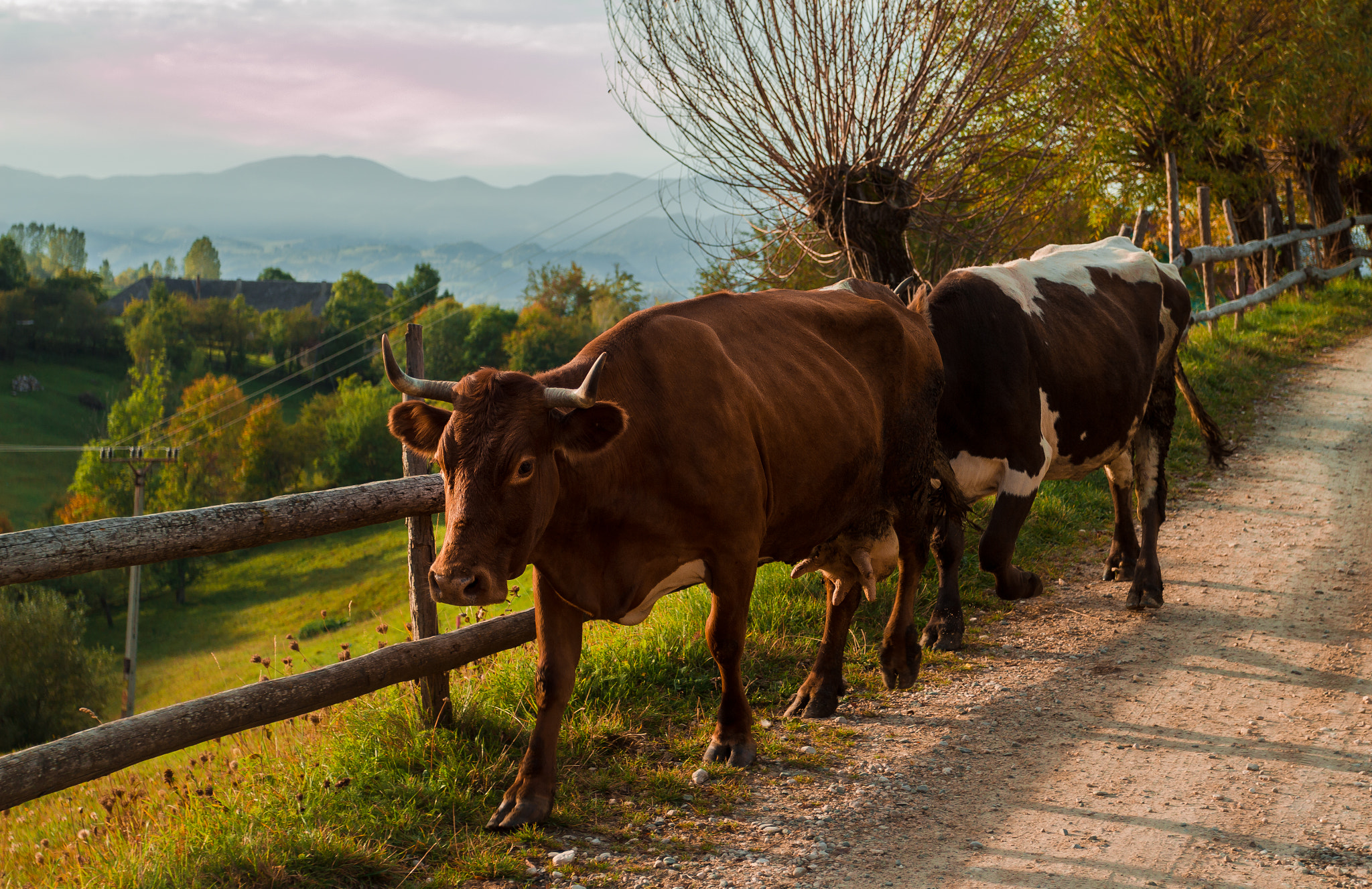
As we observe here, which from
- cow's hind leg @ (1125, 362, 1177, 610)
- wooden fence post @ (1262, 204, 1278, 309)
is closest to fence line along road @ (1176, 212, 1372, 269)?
wooden fence post @ (1262, 204, 1278, 309)

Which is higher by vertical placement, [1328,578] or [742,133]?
[742,133]

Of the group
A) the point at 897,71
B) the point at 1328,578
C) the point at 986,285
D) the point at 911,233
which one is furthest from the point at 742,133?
the point at 911,233

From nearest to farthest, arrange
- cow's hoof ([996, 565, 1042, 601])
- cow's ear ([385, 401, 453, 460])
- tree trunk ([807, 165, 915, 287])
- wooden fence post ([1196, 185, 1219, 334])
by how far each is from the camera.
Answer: cow's ear ([385, 401, 453, 460]), cow's hoof ([996, 565, 1042, 601]), tree trunk ([807, 165, 915, 287]), wooden fence post ([1196, 185, 1219, 334])

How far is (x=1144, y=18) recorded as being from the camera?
17734 millimetres

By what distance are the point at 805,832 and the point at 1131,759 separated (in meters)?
1.53

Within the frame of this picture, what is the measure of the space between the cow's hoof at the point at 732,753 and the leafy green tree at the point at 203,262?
8033 inches

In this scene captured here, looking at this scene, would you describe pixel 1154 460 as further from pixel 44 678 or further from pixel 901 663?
pixel 44 678

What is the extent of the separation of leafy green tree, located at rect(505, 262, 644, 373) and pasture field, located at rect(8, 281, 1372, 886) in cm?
8408

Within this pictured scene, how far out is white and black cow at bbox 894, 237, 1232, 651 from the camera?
5.69m

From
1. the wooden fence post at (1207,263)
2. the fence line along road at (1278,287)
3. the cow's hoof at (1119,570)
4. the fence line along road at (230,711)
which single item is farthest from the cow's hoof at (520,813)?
the wooden fence post at (1207,263)

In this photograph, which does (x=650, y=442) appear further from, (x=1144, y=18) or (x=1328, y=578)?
(x=1144, y=18)

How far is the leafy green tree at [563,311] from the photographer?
3607 inches

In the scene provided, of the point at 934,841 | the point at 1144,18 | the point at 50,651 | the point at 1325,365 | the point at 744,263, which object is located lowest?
the point at 50,651

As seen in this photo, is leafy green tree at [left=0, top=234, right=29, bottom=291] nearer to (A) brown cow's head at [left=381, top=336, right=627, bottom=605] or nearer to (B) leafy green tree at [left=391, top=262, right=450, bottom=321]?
(B) leafy green tree at [left=391, top=262, right=450, bottom=321]
